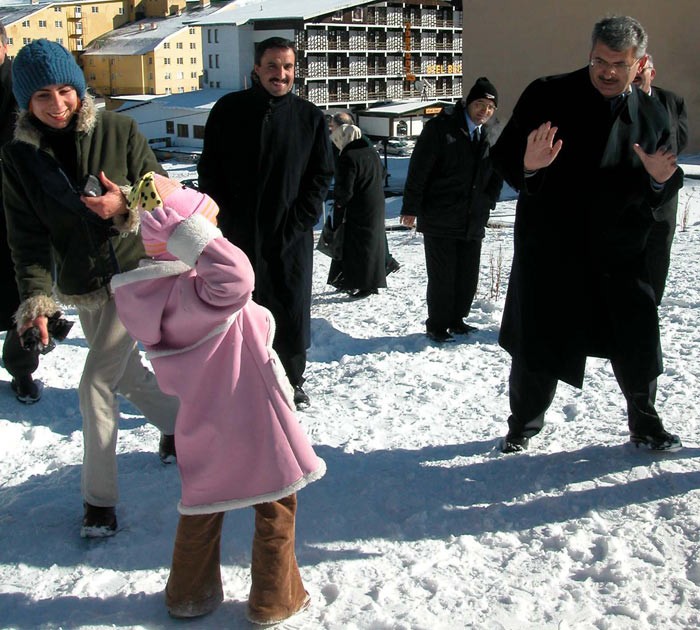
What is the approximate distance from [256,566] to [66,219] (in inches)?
59.6

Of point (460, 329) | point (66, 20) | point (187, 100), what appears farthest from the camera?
point (66, 20)

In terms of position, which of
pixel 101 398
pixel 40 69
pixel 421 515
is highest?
pixel 40 69

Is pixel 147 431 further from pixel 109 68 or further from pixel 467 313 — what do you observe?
pixel 109 68

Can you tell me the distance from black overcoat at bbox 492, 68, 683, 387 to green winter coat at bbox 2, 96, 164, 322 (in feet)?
5.26

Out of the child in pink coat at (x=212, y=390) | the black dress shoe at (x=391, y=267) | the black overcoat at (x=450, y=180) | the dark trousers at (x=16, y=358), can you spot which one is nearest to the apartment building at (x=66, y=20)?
the black dress shoe at (x=391, y=267)

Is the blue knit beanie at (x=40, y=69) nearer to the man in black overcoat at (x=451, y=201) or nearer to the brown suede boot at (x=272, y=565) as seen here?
the brown suede boot at (x=272, y=565)

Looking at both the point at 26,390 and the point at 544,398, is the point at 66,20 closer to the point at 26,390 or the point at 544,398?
the point at 26,390

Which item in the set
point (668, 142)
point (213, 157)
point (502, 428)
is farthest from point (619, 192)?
point (213, 157)

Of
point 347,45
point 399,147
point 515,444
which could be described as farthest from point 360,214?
point 347,45

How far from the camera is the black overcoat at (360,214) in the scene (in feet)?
22.9

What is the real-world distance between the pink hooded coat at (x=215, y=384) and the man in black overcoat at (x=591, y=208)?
1402 millimetres

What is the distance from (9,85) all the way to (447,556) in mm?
3166

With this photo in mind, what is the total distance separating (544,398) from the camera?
3736 mm

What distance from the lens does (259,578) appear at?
103 inches
